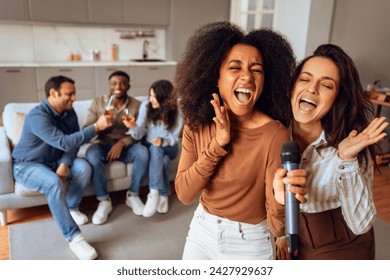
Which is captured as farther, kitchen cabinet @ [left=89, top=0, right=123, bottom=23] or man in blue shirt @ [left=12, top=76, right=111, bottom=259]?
kitchen cabinet @ [left=89, top=0, right=123, bottom=23]

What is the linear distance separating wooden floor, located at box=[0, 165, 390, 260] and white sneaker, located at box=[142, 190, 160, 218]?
260 mm

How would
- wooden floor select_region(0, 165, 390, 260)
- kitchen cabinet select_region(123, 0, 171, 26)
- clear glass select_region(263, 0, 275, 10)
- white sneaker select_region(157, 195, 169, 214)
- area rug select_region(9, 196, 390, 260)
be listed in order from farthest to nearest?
kitchen cabinet select_region(123, 0, 171, 26) < clear glass select_region(263, 0, 275, 10) < white sneaker select_region(157, 195, 169, 214) < area rug select_region(9, 196, 390, 260) < wooden floor select_region(0, 165, 390, 260)

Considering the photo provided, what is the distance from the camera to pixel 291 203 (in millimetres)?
614

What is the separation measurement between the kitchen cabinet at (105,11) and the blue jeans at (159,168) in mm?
2351

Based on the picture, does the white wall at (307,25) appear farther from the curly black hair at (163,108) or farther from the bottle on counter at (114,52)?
the bottle on counter at (114,52)

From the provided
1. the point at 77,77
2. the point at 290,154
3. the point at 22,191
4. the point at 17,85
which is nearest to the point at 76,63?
the point at 77,77

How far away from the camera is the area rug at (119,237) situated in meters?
1.43

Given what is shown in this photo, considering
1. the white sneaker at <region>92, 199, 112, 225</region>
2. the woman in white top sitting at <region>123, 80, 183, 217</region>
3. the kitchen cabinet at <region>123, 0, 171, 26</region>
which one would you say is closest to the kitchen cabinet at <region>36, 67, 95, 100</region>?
the kitchen cabinet at <region>123, 0, 171, 26</region>

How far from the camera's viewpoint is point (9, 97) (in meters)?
3.44

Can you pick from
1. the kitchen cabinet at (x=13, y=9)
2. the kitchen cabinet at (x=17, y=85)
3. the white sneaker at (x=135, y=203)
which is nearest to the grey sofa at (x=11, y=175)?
the white sneaker at (x=135, y=203)

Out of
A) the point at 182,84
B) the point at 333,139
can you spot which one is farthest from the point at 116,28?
the point at 333,139

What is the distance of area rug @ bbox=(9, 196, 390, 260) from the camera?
4.58ft

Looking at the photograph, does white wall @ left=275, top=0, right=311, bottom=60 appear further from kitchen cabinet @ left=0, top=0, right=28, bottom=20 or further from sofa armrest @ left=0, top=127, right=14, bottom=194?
kitchen cabinet @ left=0, top=0, right=28, bottom=20
